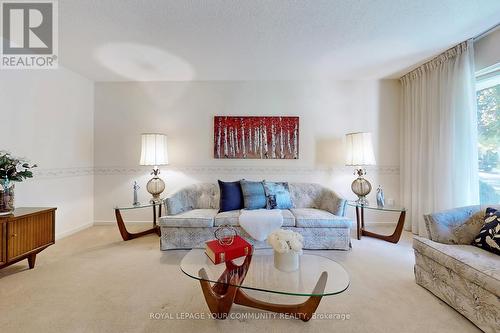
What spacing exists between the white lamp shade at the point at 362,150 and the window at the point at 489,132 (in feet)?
3.74

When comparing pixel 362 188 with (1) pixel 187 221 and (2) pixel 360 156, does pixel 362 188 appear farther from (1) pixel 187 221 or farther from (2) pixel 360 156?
(1) pixel 187 221

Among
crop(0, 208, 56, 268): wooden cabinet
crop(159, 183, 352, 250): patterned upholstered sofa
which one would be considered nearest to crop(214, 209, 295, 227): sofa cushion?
crop(159, 183, 352, 250): patterned upholstered sofa

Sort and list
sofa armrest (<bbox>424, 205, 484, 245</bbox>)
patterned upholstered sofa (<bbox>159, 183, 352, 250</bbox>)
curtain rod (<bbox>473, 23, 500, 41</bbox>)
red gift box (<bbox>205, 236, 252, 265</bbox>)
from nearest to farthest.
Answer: red gift box (<bbox>205, 236, 252, 265</bbox>), sofa armrest (<bbox>424, 205, 484, 245</bbox>), curtain rod (<bbox>473, 23, 500, 41</bbox>), patterned upholstered sofa (<bbox>159, 183, 352, 250</bbox>)

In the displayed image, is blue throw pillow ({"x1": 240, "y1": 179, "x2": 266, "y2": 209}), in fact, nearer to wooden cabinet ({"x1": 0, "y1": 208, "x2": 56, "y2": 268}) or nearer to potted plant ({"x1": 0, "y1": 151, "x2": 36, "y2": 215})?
wooden cabinet ({"x1": 0, "y1": 208, "x2": 56, "y2": 268})

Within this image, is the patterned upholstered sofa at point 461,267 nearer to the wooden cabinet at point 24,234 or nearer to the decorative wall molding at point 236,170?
the decorative wall molding at point 236,170

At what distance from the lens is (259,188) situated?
305 centimetres

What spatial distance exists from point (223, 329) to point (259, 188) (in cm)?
182

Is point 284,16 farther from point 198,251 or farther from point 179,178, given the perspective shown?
point 179,178

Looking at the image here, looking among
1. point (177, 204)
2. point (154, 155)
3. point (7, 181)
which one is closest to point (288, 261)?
point (177, 204)

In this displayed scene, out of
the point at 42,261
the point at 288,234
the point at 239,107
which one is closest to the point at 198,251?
the point at 288,234

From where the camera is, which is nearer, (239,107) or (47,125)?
(47,125)

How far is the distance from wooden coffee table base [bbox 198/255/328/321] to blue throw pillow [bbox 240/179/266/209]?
4.46ft

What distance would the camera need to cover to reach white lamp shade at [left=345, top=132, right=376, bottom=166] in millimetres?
3164

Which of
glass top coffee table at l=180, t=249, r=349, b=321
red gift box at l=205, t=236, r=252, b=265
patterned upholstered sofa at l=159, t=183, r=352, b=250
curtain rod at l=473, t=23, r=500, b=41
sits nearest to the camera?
glass top coffee table at l=180, t=249, r=349, b=321
